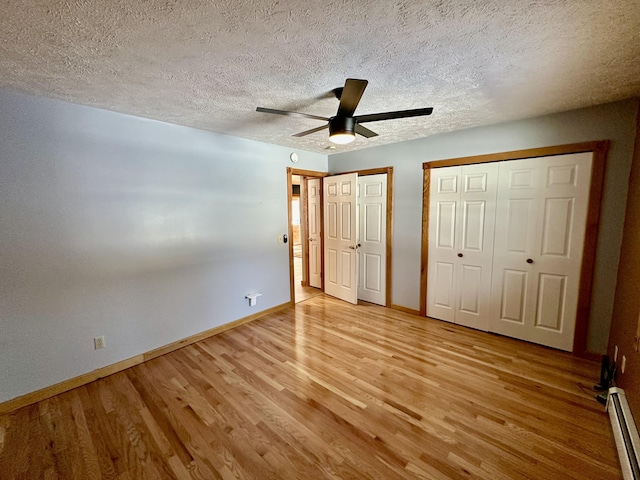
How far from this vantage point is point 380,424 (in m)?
1.82

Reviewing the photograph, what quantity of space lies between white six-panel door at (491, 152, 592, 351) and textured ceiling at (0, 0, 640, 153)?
0.64 m

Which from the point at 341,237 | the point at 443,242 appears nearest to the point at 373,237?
the point at 341,237

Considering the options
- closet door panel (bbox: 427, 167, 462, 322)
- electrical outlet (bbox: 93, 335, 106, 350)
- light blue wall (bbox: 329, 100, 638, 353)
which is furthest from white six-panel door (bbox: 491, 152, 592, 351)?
electrical outlet (bbox: 93, 335, 106, 350)

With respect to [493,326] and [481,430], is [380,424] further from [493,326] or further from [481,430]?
[493,326]

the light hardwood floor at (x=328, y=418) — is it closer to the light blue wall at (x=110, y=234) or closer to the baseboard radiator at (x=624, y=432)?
the baseboard radiator at (x=624, y=432)

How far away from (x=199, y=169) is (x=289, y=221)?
141cm

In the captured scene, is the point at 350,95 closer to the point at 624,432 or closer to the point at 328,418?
the point at 328,418

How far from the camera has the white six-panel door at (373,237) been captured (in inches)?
152

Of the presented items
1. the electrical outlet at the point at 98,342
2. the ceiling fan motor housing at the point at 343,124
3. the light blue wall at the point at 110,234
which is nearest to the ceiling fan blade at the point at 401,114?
the ceiling fan motor housing at the point at 343,124

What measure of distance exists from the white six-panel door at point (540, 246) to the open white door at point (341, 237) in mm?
1787

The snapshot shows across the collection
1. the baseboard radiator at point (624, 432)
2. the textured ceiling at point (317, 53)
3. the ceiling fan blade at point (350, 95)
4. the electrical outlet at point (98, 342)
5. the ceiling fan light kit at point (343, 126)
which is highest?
the textured ceiling at point (317, 53)

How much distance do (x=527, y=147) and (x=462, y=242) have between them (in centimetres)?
115

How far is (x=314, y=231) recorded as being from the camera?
4961 mm

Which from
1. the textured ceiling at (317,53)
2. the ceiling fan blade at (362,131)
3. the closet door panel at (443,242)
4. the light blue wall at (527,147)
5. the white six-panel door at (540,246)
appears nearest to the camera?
the textured ceiling at (317,53)
